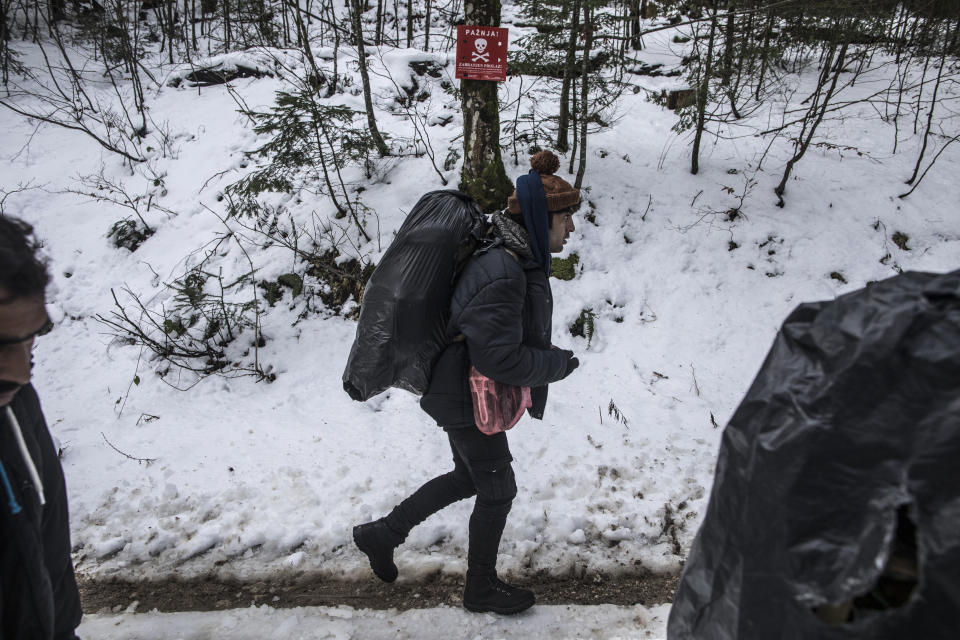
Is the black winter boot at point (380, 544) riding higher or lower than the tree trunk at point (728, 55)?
lower

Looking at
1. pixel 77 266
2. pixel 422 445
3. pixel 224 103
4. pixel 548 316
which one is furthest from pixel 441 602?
pixel 224 103

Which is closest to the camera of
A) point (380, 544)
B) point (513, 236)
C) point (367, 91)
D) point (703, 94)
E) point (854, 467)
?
point (854, 467)

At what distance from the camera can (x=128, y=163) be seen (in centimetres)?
790

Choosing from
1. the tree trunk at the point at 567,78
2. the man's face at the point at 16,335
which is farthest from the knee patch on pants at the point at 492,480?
the tree trunk at the point at 567,78

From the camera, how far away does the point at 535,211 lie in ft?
7.22

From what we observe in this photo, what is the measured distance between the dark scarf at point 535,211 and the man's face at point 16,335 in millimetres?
1630

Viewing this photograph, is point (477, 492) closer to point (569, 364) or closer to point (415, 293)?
point (569, 364)

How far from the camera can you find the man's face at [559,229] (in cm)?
229

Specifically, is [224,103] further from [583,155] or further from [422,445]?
[422,445]

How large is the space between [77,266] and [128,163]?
99.6 inches

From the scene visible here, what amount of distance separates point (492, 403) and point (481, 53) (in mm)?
3831

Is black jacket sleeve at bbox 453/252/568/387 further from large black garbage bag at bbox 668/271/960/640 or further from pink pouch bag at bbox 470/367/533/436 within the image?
large black garbage bag at bbox 668/271/960/640

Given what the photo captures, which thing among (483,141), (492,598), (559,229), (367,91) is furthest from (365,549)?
(367,91)

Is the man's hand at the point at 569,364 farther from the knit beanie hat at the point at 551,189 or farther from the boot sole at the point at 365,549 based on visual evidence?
the boot sole at the point at 365,549
